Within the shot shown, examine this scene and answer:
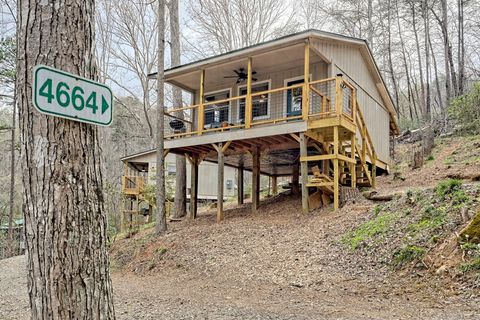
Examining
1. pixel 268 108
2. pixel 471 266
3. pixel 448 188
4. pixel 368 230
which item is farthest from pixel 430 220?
pixel 268 108

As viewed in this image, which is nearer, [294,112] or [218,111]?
[294,112]

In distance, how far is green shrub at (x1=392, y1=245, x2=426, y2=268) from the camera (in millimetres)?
5297

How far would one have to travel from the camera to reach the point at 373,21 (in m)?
23.8

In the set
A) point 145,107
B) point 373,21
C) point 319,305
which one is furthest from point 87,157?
point 373,21

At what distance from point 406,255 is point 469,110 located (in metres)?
11.4

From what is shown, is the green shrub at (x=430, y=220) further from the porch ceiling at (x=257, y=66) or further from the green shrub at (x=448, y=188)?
the porch ceiling at (x=257, y=66)

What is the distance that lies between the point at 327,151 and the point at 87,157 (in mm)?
9178

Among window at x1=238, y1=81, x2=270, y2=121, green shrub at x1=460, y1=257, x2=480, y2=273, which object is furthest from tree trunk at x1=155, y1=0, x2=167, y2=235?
green shrub at x1=460, y1=257, x2=480, y2=273

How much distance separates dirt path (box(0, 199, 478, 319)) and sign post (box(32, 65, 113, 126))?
3.23 m

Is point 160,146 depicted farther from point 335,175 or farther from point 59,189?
point 59,189

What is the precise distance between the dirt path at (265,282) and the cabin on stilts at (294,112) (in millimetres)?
1646

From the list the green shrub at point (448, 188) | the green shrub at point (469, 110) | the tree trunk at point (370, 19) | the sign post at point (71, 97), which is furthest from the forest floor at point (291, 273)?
the tree trunk at point (370, 19)

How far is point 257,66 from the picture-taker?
12.6 m

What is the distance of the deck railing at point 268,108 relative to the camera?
10.2 metres
